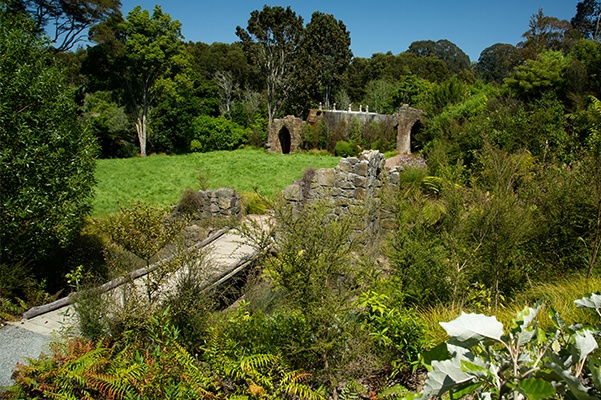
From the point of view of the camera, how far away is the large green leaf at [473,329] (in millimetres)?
1150

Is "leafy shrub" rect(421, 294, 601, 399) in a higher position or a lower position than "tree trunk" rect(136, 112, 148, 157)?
lower

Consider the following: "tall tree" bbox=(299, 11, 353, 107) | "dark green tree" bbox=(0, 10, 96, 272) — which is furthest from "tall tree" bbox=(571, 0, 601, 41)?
"dark green tree" bbox=(0, 10, 96, 272)

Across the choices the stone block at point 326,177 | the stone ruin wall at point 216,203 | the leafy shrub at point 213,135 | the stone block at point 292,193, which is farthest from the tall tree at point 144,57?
the stone block at point 326,177

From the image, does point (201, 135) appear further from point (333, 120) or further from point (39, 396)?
point (39, 396)

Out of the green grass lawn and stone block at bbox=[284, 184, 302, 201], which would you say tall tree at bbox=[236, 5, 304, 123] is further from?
stone block at bbox=[284, 184, 302, 201]

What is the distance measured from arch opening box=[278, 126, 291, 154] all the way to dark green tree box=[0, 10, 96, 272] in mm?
18940

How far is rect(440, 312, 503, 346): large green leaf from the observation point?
1.15 m

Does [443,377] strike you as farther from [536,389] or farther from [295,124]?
[295,124]

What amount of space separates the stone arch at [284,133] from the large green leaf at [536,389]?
25.1 meters

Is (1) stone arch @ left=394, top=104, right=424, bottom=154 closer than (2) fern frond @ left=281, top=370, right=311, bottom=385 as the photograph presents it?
No

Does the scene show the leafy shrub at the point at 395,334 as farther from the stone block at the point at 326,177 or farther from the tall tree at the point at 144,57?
the tall tree at the point at 144,57

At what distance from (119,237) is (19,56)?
14.8 ft

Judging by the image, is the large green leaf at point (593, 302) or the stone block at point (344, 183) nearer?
the large green leaf at point (593, 302)

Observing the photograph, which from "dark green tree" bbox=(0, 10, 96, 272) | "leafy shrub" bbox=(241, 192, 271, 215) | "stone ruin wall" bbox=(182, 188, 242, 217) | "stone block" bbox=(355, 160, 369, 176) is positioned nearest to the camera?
"dark green tree" bbox=(0, 10, 96, 272)
